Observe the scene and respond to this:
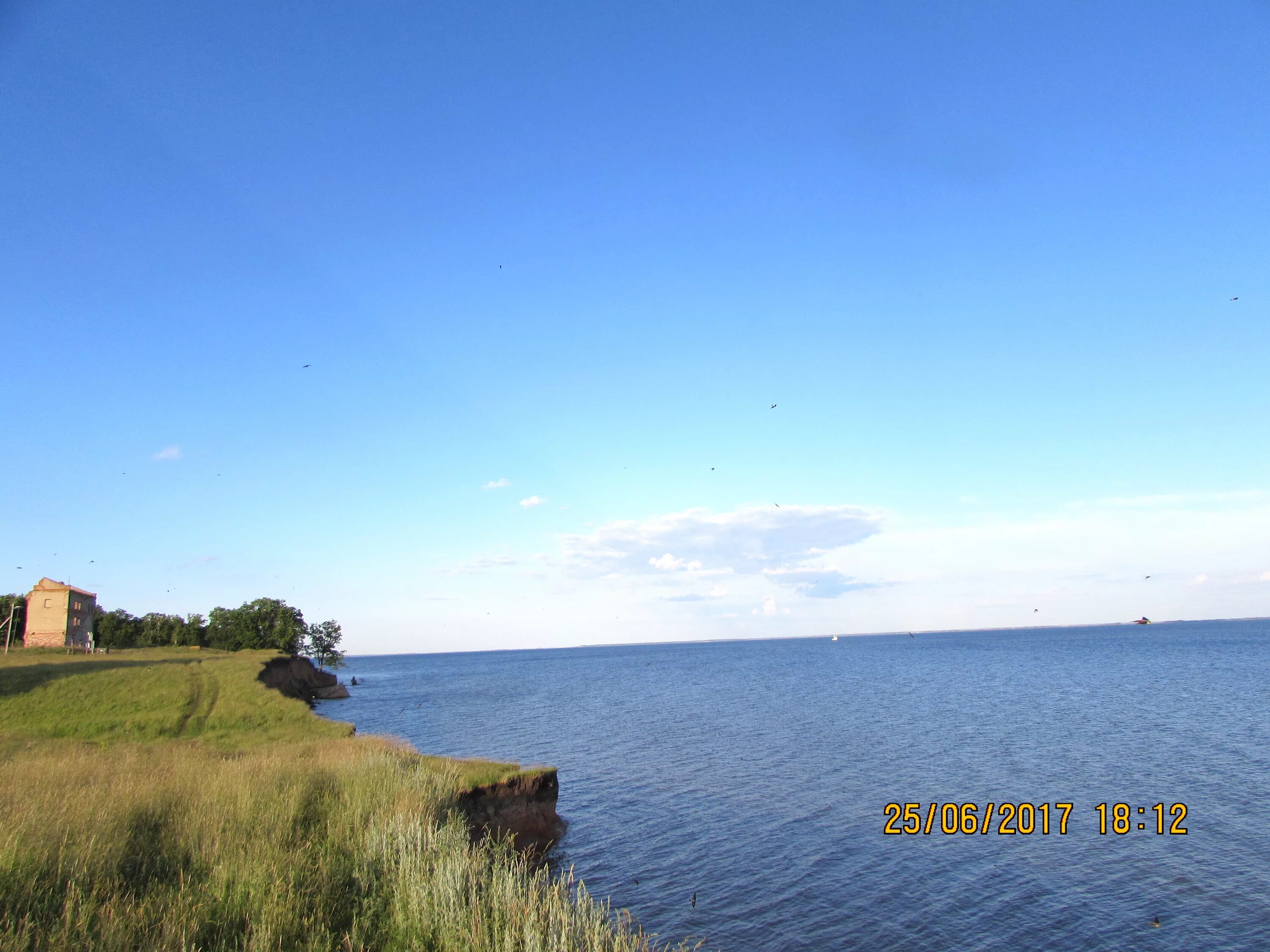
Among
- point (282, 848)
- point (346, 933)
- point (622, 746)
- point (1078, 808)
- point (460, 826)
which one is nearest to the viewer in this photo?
point (346, 933)

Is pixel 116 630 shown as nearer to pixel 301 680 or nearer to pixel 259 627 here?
pixel 259 627

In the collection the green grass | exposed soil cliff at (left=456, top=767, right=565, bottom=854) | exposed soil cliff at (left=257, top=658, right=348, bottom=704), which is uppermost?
the green grass

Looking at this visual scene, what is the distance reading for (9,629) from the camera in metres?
Answer: 74.8

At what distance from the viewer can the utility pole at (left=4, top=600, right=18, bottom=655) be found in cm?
7426

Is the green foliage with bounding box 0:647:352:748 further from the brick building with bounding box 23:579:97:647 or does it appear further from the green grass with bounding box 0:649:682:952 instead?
the brick building with bounding box 23:579:97:647

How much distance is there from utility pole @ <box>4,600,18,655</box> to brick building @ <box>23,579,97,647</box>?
6.68 ft

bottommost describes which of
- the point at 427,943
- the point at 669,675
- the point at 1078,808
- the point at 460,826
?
the point at 669,675

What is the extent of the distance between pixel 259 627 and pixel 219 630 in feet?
35.6

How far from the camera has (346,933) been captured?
39.2ft

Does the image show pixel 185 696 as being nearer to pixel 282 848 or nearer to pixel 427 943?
pixel 282 848

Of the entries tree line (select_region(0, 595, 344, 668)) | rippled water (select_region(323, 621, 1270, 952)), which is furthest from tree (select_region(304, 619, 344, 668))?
rippled water (select_region(323, 621, 1270, 952))

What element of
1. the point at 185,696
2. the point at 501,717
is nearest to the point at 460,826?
the point at 185,696

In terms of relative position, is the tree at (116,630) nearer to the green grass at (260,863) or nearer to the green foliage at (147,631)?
the green foliage at (147,631)

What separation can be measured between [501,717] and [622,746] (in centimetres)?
2530
